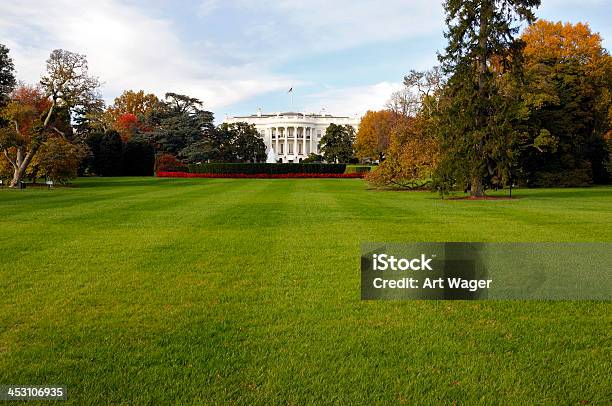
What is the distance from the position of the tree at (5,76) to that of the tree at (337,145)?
185 feet

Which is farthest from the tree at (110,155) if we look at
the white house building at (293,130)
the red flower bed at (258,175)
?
the white house building at (293,130)

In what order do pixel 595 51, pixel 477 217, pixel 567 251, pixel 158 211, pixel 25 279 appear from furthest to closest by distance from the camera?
pixel 595 51
pixel 158 211
pixel 477 217
pixel 567 251
pixel 25 279

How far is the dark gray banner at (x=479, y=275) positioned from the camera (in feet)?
17.9

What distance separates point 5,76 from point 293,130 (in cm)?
9058

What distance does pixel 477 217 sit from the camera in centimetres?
1418

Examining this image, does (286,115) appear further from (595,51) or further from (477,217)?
(477,217)

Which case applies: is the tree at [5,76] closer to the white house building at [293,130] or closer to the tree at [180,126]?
the tree at [180,126]

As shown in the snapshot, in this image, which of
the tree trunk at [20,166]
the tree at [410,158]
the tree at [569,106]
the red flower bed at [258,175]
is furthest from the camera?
the red flower bed at [258,175]

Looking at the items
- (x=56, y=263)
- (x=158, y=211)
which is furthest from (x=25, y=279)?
(x=158, y=211)

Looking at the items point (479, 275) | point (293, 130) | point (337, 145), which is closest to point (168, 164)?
point (337, 145)

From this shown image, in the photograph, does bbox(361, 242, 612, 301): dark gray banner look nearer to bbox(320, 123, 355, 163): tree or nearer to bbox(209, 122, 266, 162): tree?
bbox(209, 122, 266, 162): tree

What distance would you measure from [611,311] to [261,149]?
Answer: 82.4 metres

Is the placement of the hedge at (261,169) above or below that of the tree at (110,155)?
below

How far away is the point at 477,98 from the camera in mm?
22031
